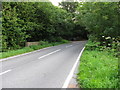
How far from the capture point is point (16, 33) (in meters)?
16.7

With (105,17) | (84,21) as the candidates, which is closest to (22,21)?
(84,21)

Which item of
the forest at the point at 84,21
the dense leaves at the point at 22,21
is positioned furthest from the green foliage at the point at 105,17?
the dense leaves at the point at 22,21

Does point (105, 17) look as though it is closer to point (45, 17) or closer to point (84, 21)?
point (84, 21)

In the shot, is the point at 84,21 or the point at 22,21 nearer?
the point at 84,21

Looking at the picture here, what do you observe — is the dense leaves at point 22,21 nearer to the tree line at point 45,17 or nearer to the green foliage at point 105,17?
the tree line at point 45,17

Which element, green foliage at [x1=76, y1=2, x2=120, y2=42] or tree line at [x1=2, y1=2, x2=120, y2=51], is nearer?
green foliage at [x1=76, y1=2, x2=120, y2=42]

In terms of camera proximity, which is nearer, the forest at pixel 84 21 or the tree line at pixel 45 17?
the forest at pixel 84 21

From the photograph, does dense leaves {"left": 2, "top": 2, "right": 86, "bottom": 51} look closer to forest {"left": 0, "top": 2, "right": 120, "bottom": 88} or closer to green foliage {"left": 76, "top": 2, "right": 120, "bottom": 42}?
forest {"left": 0, "top": 2, "right": 120, "bottom": 88}

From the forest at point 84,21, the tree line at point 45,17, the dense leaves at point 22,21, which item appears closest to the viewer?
the forest at point 84,21

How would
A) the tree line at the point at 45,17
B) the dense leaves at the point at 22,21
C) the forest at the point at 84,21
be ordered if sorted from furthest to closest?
1. the dense leaves at the point at 22,21
2. the tree line at the point at 45,17
3. the forest at the point at 84,21

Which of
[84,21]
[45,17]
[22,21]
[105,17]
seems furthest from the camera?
[45,17]

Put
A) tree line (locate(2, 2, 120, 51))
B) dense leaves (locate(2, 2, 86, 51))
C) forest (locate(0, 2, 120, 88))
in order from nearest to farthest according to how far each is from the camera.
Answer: forest (locate(0, 2, 120, 88)) < tree line (locate(2, 2, 120, 51)) < dense leaves (locate(2, 2, 86, 51))

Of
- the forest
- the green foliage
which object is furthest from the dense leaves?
the green foliage

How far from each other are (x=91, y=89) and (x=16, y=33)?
1420 cm
